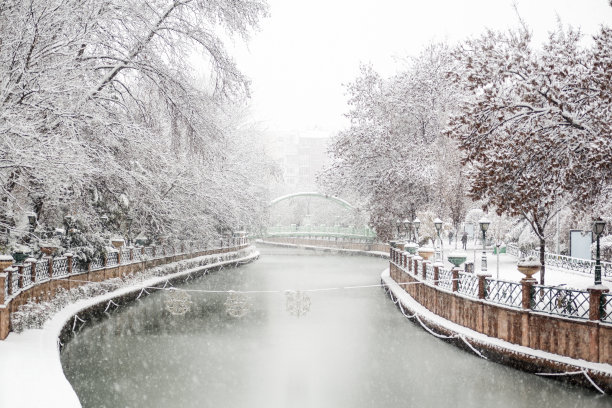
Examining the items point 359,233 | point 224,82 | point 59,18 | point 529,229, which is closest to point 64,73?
point 59,18

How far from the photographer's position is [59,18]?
1191 centimetres

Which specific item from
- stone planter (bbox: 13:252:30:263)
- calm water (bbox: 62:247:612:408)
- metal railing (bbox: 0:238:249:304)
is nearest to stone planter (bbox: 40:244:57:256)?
metal railing (bbox: 0:238:249:304)

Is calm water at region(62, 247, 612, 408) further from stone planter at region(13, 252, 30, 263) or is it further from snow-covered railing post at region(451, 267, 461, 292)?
stone planter at region(13, 252, 30, 263)

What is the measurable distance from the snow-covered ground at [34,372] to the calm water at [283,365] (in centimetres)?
62

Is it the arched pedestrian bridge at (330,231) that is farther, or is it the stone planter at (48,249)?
the arched pedestrian bridge at (330,231)

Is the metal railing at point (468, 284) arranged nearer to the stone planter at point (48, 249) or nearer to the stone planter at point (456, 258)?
the stone planter at point (456, 258)

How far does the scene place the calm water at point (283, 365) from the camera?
9.88 metres

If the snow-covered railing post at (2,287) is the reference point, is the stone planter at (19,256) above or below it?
above

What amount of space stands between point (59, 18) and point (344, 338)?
10.00m

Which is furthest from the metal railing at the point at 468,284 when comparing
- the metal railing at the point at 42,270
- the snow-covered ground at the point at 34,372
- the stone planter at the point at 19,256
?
the stone planter at the point at 19,256

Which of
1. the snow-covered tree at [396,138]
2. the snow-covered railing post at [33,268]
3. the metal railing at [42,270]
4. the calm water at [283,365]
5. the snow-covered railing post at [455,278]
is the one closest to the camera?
the calm water at [283,365]

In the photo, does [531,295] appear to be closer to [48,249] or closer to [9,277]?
[9,277]

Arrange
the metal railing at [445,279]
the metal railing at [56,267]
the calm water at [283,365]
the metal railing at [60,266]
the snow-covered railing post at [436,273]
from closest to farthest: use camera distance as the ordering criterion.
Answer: the calm water at [283,365]
the metal railing at [56,267]
the metal railing at [445,279]
the snow-covered railing post at [436,273]
the metal railing at [60,266]

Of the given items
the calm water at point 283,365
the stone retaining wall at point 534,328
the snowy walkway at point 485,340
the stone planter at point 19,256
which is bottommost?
the calm water at point 283,365
